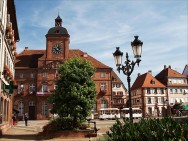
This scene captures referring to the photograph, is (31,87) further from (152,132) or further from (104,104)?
(152,132)

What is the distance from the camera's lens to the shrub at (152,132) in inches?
276

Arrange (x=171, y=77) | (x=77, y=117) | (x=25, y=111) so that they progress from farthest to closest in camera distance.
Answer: (x=171, y=77), (x=25, y=111), (x=77, y=117)

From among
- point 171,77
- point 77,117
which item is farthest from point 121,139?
point 171,77

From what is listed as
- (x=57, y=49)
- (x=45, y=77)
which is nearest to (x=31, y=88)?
(x=45, y=77)

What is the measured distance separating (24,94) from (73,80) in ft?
128

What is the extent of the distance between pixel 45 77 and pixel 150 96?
2687cm

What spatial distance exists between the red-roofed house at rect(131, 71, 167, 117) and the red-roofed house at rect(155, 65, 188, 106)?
6.41ft

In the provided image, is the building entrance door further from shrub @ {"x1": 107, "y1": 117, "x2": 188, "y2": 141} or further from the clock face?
shrub @ {"x1": 107, "y1": 117, "x2": 188, "y2": 141}

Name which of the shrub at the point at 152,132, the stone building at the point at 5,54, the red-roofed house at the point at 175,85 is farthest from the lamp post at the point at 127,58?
the red-roofed house at the point at 175,85

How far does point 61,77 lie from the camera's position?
83.6 ft

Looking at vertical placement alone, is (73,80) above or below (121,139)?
above

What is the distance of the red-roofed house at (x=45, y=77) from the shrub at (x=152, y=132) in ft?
173

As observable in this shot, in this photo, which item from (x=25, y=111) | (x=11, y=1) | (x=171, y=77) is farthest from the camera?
(x=171, y=77)

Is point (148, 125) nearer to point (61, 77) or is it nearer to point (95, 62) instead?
point (61, 77)
